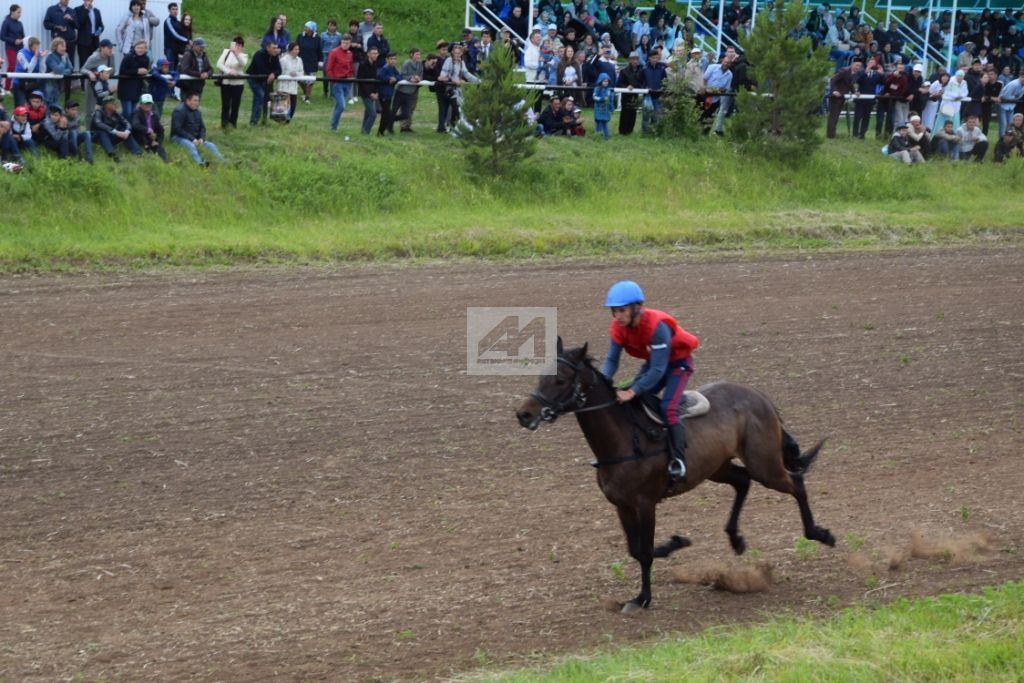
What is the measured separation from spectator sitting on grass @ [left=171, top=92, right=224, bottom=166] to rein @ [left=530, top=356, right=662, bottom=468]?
1409 cm

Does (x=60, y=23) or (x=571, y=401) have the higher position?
(x=60, y=23)

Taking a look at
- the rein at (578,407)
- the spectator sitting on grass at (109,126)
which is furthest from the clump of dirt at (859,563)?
the spectator sitting on grass at (109,126)

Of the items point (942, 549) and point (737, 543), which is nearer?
point (737, 543)

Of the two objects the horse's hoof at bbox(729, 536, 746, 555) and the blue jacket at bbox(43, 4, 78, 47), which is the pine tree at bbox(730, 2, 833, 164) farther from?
the horse's hoof at bbox(729, 536, 746, 555)

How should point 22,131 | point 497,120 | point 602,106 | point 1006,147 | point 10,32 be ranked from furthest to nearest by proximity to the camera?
point 1006,147 → point 602,106 → point 497,120 → point 10,32 → point 22,131

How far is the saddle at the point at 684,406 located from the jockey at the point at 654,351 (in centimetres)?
5

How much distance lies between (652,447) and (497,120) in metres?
14.4

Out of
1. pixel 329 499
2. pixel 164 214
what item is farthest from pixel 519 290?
pixel 329 499

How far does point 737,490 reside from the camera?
9406 millimetres

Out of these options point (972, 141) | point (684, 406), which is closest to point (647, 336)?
point (684, 406)

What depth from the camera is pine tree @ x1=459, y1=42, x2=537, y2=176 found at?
71.1 ft

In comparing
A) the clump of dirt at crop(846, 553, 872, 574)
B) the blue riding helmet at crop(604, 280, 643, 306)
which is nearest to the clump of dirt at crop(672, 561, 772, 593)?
the clump of dirt at crop(846, 553, 872, 574)

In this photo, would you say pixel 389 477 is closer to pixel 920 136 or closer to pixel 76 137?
pixel 76 137

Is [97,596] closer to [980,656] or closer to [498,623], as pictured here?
[498,623]
